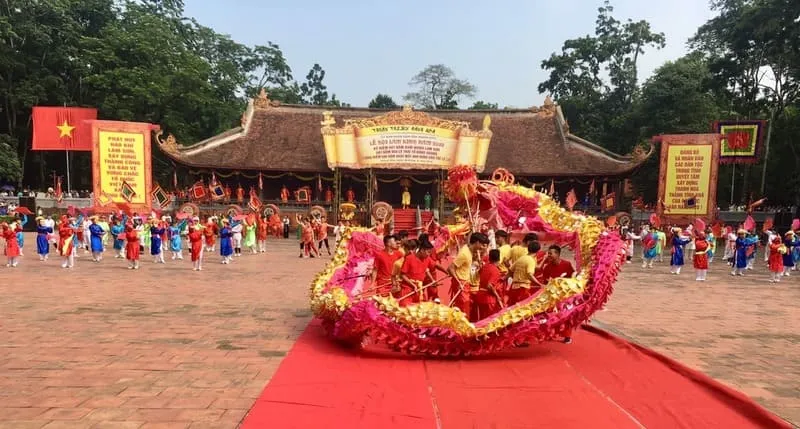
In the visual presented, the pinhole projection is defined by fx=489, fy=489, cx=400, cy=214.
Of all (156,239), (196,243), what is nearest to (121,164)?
(156,239)

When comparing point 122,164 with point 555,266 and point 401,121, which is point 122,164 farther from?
point 555,266

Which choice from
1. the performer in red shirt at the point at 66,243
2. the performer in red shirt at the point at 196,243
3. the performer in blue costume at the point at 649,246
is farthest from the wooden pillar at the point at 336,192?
the performer in blue costume at the point at 649,246

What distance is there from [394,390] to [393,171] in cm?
2077

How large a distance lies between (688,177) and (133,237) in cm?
2020

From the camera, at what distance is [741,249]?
1330 centimetres

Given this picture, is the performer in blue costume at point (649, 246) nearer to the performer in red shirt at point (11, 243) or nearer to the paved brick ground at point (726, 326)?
the paved brick ground at point (726, 326)

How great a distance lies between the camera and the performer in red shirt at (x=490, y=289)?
19.4 feet

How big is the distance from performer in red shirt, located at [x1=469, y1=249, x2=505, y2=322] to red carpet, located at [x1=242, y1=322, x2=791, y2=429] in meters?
0.61

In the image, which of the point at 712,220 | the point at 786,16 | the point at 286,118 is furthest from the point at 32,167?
the point at 786,16

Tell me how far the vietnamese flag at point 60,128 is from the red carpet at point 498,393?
2334 cm

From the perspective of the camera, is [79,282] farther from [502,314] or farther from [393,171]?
[393,171]

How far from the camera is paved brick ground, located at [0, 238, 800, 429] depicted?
4129 mm

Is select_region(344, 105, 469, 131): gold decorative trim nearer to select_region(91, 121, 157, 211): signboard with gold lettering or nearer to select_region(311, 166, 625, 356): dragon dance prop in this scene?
select_region(91, 121, 157, 211): signboard with gold lettering

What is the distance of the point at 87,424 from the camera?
3.72m
